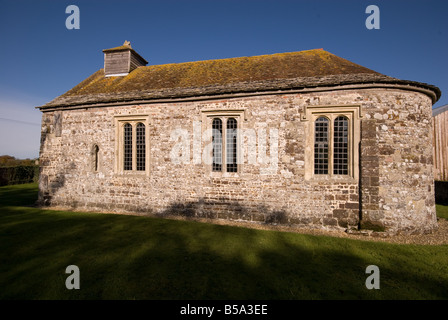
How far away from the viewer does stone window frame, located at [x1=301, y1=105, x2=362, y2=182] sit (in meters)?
9.41

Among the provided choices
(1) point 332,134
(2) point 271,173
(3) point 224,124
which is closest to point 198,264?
(2) point 271,173

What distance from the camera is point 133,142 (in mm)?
12328

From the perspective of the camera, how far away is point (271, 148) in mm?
10234

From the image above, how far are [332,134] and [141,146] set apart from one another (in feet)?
31.8

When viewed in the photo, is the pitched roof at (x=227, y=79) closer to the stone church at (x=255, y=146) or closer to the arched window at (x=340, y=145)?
the stone church at (x=255, y=146)

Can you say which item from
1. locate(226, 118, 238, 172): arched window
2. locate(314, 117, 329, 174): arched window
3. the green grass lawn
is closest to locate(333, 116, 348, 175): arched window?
locate(314, 117, 329, 174): arched window

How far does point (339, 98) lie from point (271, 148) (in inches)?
140

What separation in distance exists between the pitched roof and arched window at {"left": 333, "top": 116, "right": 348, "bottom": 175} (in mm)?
1662

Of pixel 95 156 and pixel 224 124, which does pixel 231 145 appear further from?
pixel 95 156

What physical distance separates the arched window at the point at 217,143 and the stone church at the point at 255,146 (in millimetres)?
52

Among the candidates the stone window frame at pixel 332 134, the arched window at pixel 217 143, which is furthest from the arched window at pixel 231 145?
the stone window frame at pixel 332 134

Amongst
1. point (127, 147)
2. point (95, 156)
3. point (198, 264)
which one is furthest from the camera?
point (95, 156)
